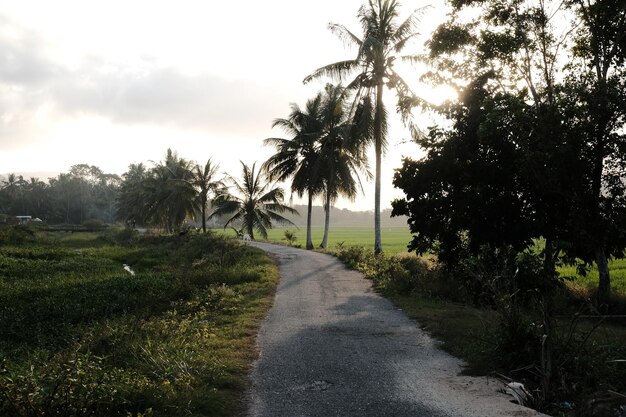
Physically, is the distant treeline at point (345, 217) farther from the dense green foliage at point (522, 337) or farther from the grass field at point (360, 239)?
the dense green foliage at point (522, 337)

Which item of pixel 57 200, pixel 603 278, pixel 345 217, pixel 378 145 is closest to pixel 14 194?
pixel 57 200

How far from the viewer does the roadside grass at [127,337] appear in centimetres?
470

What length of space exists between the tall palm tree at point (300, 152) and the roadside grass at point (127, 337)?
26.5 ft

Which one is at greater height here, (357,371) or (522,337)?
(522,337)

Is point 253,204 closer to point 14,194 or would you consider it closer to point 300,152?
point 300,152

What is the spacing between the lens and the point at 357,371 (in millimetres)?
6566

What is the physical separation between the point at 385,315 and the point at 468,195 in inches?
168

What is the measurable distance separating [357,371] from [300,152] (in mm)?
24941

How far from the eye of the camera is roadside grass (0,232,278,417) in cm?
470

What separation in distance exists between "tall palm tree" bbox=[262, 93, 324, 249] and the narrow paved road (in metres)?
19.2

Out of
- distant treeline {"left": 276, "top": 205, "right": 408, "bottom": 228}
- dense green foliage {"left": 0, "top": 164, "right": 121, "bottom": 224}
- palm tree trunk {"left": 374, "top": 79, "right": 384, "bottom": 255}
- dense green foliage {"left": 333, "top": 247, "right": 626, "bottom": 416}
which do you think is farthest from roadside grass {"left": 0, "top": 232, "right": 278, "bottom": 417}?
distant treeline {"left": 276, "top": 205, "right": 408, "bottom": 228}

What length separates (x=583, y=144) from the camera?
11938 mm

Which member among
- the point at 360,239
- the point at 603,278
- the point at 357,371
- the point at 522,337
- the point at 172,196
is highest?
the point at 172,196

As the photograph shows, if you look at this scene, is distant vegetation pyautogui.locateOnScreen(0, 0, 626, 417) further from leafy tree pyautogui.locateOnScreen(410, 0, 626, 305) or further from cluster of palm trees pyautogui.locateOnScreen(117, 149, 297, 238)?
cluster of palm trees pyautogui.locateOnScreen(117, 149, 297, 238)
